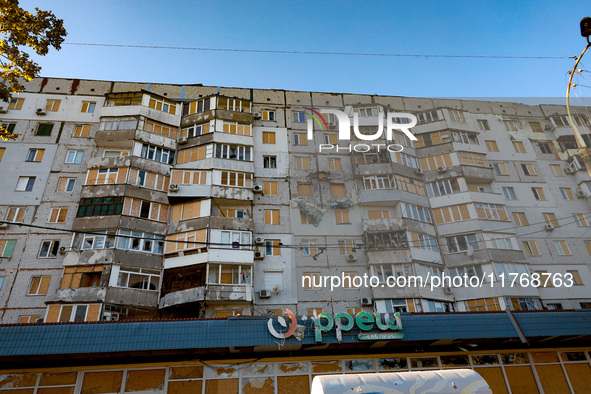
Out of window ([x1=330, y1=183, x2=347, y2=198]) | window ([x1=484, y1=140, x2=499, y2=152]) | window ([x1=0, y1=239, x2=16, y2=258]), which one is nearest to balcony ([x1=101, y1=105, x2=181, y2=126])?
window ([x1=0, y1=239, x2=16, y2=258])

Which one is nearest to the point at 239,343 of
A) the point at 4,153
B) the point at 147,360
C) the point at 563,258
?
the point at 147,360

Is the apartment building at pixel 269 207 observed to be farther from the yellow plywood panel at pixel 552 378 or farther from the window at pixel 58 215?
the yellow plywood panel at pixel 552 378

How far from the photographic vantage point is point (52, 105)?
112ft

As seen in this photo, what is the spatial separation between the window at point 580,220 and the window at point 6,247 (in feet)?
148

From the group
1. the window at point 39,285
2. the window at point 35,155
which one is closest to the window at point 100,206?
the window at point 39,285

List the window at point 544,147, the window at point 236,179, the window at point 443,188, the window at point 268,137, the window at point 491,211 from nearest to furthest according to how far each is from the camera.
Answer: the window at point 236,179
the window at point 491,211
the window at point 443,188
the window at point 268,137
the window at point 544,147

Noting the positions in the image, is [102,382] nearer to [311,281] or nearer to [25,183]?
[311,281]

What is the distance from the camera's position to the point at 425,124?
38.5m

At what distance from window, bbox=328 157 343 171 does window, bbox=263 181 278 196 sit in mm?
5307

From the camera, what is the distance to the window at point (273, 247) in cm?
2991

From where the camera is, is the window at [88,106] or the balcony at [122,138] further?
the window at [88,106]

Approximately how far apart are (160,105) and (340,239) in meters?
19.8

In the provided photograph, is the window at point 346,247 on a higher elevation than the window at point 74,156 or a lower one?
lower

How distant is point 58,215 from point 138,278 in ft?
27.2
